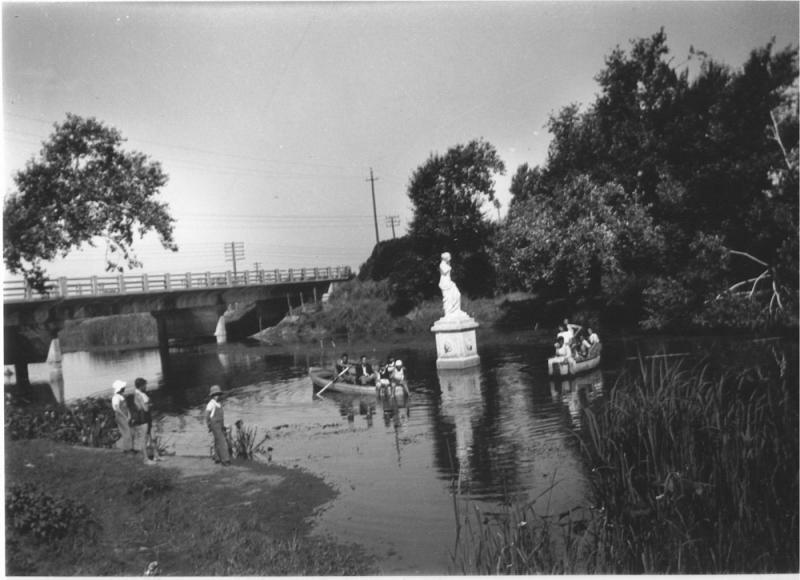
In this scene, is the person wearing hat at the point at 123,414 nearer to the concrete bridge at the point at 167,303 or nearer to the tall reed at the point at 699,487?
the concrete bridge at the point at 167,303

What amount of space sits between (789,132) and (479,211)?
36.3 meters

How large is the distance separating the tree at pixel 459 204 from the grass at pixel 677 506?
147ft

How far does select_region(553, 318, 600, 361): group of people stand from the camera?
24.5 meters

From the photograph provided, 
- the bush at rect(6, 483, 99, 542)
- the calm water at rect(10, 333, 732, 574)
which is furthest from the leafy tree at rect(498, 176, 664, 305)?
the bush at rect(6, 483, 99, 542)

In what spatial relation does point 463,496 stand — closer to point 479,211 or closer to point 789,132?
point 789,132

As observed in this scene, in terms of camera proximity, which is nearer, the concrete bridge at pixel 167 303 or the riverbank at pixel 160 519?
the riverbank at pixel 160 519

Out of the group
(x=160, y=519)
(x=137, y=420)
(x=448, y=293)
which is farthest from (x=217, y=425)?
(x=448, y=293)

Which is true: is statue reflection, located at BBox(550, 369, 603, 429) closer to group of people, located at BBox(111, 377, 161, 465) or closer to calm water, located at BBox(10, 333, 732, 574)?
calm water, located at BBox(10, 333, 732, 574)

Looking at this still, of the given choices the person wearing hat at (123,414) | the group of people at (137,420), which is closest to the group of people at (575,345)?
the group of people at (137,420)

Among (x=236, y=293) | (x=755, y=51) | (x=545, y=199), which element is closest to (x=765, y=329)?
(x=755, y=51)

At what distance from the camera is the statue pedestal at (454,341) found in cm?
2808

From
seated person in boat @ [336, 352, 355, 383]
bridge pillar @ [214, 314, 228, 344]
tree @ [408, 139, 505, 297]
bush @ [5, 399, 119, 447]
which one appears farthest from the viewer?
bridge pillar @ [214, 314, 228, 344]

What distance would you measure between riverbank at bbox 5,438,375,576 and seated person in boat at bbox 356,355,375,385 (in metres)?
10.3

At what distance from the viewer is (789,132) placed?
19.4 m
